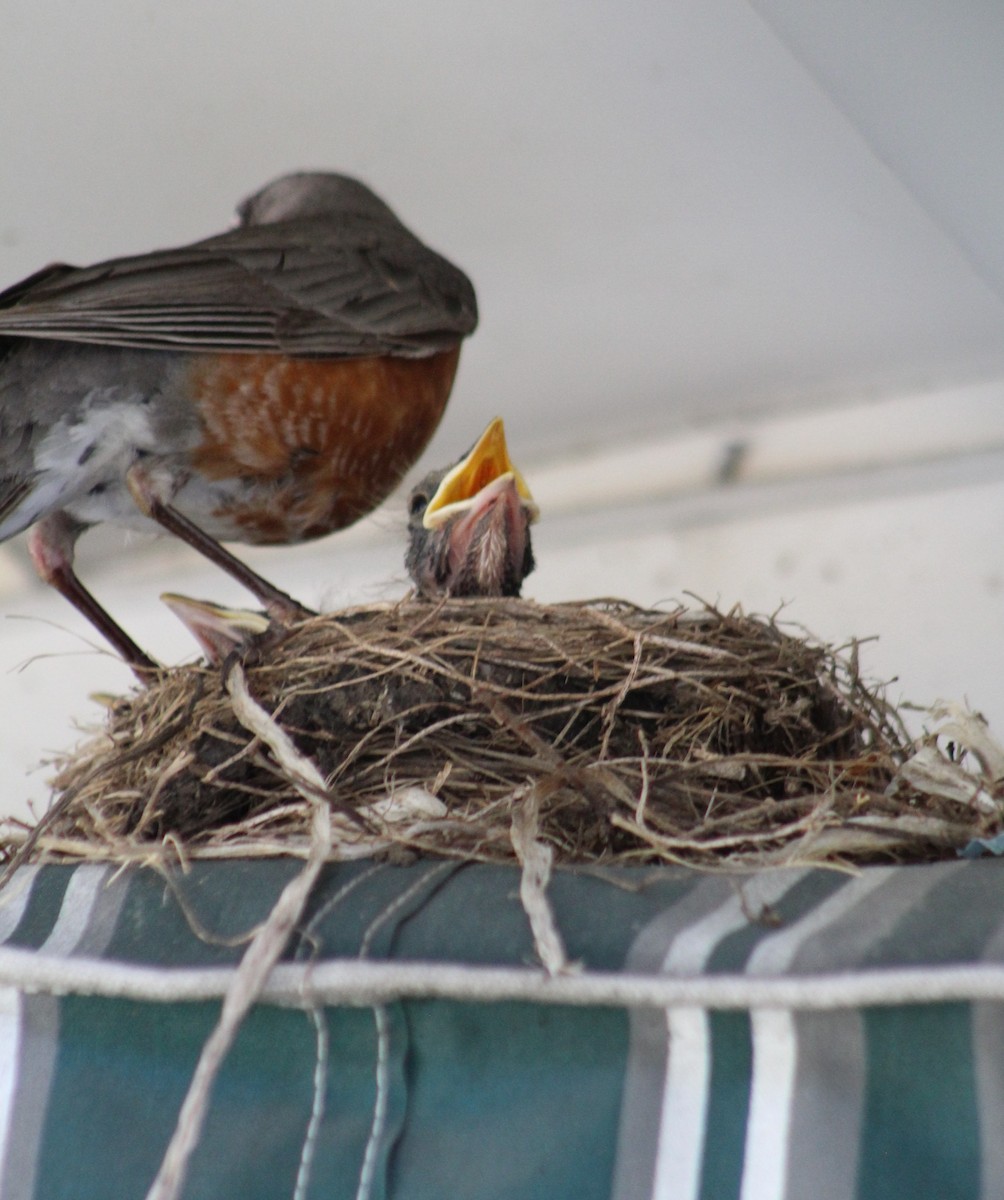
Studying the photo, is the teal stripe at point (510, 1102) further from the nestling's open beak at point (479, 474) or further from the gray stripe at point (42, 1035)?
the nestling's open beak at point (479, 474)

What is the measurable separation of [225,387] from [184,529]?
166 mm

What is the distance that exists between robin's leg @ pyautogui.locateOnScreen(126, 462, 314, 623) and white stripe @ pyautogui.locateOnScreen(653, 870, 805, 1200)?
75cm

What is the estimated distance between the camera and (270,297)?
162 cm

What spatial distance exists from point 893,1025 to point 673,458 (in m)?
1.42

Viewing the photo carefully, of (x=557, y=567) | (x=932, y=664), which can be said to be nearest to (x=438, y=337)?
(x=557, y=567)

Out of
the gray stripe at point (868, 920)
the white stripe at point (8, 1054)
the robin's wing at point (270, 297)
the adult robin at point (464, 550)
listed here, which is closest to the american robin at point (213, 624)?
the adult robin at point (464, 550)

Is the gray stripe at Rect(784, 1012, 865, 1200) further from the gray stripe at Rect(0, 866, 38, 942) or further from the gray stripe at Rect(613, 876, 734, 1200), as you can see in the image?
the gray stripe at Rect(0, 866, 38, 942)

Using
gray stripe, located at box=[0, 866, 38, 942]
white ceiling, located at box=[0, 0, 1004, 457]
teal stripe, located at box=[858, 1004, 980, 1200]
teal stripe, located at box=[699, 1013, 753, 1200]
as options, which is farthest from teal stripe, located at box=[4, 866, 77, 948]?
white ceiling, located at box=[0, 0, 1004, 457]

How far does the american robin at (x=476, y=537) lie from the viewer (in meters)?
1.62

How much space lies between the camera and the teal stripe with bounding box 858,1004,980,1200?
0.82m

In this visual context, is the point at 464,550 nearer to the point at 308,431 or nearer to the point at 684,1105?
the point at 308,431

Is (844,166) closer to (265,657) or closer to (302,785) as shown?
(265,657)

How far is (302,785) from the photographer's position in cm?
112

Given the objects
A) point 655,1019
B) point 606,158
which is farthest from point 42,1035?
point 606,158
